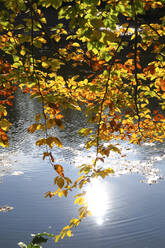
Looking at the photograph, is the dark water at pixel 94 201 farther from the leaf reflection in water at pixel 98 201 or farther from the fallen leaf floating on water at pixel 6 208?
the fallen leaf floating on water at pixel 6 208

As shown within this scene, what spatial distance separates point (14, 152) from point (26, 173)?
331 centimetres

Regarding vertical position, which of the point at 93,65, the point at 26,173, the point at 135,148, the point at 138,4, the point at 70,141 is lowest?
the point at 138,4

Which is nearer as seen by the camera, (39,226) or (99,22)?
(99,22)

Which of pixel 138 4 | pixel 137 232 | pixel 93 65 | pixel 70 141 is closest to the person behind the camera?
pixel 138 4

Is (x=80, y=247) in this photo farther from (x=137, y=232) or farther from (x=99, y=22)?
(x=99, y=22)

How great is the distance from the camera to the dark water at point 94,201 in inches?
381

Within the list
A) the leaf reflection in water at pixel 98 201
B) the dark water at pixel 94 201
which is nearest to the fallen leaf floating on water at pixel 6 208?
the dark water at pixel 94 201

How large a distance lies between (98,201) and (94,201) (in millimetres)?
153

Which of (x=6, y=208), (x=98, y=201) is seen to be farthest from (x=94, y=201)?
(x=6, y=208)

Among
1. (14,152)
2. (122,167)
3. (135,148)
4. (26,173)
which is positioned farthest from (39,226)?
(135,148)

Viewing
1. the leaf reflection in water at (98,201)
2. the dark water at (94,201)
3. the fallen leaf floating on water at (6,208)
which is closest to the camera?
the dark water at (94,201)

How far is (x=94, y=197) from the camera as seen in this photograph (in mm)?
12141

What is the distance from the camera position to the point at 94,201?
11750mm

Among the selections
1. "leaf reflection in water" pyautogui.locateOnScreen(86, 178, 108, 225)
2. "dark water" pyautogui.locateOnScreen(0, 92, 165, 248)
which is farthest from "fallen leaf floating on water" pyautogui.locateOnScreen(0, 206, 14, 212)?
"leaf reflection in water" pyautogui.locateOnScreen(86, 178, 108, 225)
